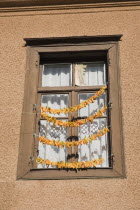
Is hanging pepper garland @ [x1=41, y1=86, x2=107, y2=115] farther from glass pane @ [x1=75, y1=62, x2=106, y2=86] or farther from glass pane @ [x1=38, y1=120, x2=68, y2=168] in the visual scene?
glass pane @ [x1=75, y1=62, x2=106, y2=86]

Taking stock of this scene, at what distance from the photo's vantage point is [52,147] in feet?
16.2

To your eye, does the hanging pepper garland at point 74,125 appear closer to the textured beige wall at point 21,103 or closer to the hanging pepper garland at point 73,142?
the hanging pepper garland at point 73,142

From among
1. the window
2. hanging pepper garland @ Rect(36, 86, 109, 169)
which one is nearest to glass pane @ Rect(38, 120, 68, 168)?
the window

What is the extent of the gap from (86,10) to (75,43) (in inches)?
28.4

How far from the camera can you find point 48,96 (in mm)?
5270

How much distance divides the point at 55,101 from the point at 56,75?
49 centimetres

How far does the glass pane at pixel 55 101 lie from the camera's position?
520 cm

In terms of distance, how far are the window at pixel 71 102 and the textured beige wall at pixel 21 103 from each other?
112 millimetres

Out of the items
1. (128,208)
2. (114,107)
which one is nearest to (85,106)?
(114,107)

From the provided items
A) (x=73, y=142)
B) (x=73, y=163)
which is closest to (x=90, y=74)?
(x=73, y=142)

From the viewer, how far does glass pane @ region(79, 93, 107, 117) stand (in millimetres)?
5129

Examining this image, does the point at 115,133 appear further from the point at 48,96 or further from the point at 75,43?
the point at 75,43

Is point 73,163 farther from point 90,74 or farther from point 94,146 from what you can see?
point 90,74

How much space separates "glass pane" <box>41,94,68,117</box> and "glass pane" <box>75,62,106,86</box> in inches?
12.6
